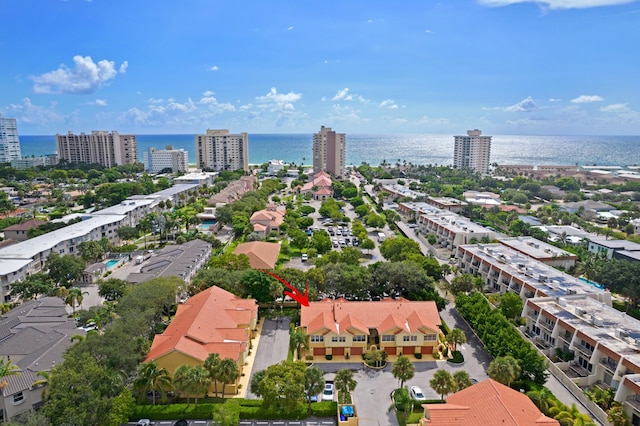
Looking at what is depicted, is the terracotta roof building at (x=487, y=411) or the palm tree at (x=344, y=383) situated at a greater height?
the terracotta roof building at (x=487, y=411)

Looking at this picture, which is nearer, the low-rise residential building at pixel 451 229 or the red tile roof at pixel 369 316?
the red tile roof at pixel 369 316

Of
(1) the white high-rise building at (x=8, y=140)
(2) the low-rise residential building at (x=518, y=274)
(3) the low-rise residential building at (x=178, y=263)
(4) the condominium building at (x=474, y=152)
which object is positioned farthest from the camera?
(1) the white high-rise building at (x=8, y=140)

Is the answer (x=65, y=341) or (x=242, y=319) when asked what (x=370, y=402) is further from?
(x=65, y=341)

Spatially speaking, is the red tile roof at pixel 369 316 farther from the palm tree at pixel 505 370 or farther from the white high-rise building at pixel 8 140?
the white high-rise building at pixel 8 140

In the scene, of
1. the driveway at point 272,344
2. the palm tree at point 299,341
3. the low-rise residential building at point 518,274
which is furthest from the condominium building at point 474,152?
the palm tree at point 299,341

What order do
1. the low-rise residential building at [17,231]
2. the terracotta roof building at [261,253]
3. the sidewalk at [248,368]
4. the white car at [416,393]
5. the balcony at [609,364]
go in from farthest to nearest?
the low-rise residential building at [17,231] < the terracotta roof building at [261,253] < the sidewalk at [248,368] < the balcony at [609,364] < the white car at [416,393]

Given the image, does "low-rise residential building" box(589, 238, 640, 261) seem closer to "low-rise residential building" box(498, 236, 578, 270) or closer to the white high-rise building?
"low-rise residential building" box(498, 236, 578, 270)

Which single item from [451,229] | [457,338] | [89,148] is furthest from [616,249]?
[89,148]
